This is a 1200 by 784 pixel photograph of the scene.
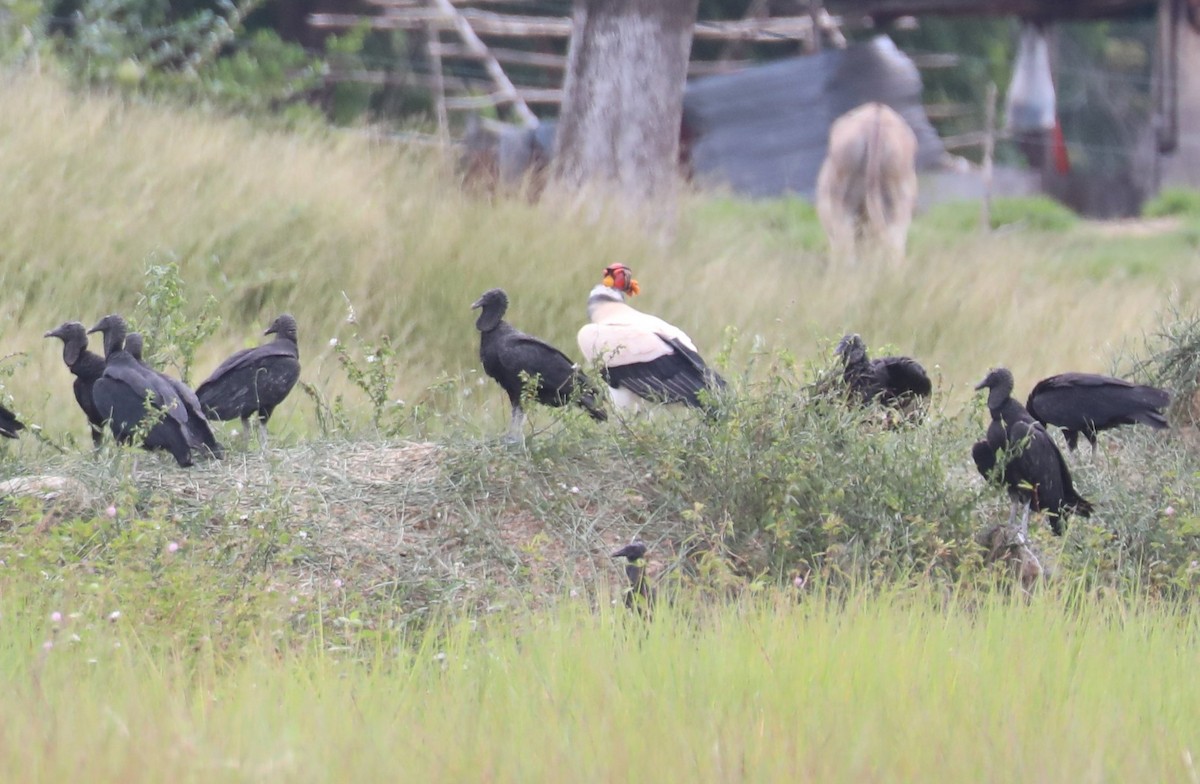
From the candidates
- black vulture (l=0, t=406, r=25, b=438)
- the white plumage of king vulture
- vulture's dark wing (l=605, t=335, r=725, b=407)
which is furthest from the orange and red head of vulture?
black vulture (l=0, t=406, r=25, b=438)

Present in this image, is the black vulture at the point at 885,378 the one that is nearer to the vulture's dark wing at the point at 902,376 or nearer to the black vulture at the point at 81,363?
the vulture's dark wing at the point at 902,376

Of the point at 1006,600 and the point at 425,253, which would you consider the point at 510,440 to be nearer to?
the point at 1006,600

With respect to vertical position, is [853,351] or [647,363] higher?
[853,351]

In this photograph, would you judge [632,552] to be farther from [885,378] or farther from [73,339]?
[73,339]

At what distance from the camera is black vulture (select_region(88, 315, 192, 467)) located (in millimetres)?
5336

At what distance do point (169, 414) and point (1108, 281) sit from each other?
337 inches

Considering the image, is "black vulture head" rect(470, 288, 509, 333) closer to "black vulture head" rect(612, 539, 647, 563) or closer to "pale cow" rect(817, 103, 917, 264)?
"black vulture head" rect(612, 539, 647, 563)

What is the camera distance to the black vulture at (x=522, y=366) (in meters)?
5.90

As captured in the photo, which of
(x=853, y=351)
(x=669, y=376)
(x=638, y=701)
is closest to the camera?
(x=638, y=701)

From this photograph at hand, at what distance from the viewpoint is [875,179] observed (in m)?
13.1

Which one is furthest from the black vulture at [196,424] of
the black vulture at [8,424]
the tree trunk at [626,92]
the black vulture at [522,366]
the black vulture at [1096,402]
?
the tree trunk at [626,92]

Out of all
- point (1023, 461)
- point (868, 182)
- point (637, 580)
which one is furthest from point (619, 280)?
point (868, 182)

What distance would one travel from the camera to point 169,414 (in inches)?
211

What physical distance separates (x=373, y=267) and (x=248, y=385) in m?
3.19
